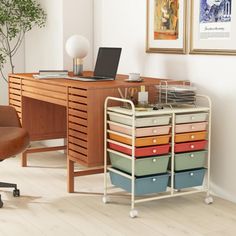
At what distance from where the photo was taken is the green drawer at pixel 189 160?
3.18 metres

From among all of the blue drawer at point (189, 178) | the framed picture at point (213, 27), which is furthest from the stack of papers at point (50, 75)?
the blue drawer at point (189, 178)

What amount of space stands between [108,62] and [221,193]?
3.99ft

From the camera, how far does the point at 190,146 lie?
3.21 m

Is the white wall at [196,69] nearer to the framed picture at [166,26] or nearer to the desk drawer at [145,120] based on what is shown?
the framed picture at [166,26]

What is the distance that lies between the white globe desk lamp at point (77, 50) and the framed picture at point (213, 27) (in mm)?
932

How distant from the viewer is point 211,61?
3.37 meters

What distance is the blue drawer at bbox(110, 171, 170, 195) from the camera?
3.05m

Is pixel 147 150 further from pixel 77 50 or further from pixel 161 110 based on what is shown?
pixel 77 50

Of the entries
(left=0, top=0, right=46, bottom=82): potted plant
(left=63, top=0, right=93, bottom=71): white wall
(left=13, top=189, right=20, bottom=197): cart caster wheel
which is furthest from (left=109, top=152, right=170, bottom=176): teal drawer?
(left=0, top=0, right=46, bottom=82): potted plant

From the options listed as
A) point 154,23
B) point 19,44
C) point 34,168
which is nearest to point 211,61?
point 154,23

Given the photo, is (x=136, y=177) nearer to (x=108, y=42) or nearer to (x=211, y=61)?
(x=211, y=61)

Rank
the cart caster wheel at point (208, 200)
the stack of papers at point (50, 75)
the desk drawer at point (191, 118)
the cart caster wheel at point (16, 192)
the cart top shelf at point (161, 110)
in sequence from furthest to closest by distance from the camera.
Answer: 1. the stack of papers at point (50, 75)
2. the cart caster wheel at point (16, 192)
3. the cart caster wheel at point (208, 200)
4. the desk drawer at point (191, 118)
5. the cart top shelf at point (161, 110)

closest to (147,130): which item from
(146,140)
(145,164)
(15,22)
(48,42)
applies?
(146,140)

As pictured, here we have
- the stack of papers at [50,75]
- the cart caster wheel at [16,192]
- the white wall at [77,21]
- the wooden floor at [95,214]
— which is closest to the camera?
the wooden floor at [95,214]
